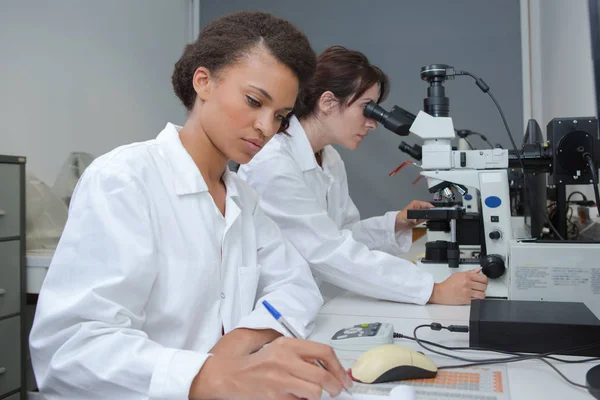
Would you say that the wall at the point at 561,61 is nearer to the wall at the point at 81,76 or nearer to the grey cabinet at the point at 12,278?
the grey cabinet at the point at 12,278

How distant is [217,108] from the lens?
978 millimetres

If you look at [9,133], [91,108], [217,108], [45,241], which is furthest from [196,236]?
[91,108]

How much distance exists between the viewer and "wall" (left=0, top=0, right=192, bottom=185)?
2475 millimetres

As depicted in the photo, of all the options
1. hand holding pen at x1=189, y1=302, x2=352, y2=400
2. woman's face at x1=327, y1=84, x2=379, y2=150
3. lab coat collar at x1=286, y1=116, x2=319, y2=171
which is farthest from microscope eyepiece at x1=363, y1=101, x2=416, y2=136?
hand holding pen at x1=189, y1=302, x2=352, y2=400

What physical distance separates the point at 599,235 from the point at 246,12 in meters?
1.39

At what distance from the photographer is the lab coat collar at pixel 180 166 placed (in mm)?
950

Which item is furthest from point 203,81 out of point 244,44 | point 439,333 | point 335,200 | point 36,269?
point 36,269

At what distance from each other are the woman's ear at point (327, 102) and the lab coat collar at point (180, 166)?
809 millimetres

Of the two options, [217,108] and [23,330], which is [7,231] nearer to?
[23,330]

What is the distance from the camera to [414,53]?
3.72 meters

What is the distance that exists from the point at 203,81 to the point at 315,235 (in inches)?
22.0

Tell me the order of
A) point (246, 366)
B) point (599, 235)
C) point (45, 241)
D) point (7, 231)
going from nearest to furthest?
point (246, 366)
point (599, 235)
point (7, 231)
point (45, 241)

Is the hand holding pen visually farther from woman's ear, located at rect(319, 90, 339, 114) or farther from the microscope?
woman's ear, located at rect(319, 90, 339, 114)

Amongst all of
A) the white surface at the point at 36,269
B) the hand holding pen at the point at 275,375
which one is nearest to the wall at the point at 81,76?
the white surface at the point at 36,269
